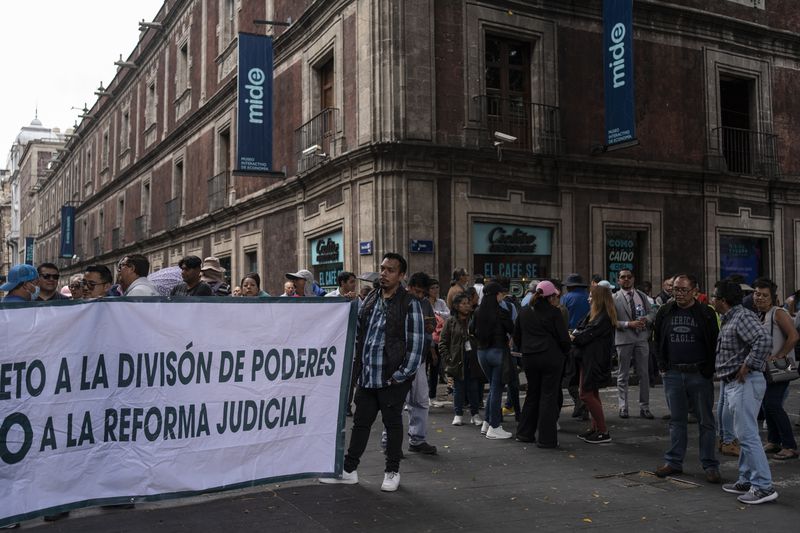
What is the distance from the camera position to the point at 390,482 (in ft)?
19.7

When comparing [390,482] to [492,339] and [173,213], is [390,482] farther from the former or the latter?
[173,213]

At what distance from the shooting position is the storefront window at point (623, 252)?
57.8 feet

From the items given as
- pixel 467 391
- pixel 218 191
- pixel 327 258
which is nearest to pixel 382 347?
pixel 467 391

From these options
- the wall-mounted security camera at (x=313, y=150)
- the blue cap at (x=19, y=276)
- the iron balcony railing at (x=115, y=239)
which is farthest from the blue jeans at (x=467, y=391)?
the iron balcony railing at (x=115, y=239)

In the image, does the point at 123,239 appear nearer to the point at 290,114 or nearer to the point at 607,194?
the point at 290,114

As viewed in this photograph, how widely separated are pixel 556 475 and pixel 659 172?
13008 millimetres

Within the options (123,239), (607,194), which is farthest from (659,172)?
(123,239)

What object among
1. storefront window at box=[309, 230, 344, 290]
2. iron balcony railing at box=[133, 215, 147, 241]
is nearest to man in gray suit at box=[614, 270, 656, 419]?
storefront window at box=[309, 230, 344, 290]

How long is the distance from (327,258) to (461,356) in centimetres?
876

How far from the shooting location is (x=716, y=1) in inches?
758

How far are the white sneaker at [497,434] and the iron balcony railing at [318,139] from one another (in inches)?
368

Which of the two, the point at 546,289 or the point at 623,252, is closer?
the point at 546,289

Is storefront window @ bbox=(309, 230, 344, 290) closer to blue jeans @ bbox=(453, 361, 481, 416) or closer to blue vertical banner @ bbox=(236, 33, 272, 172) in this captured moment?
blue vertical banner @ bbox=(236, 33, 272, 172)

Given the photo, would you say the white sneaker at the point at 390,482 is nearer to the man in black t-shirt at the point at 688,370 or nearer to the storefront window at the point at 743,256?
the man in black t-shirt at the point at 688,370
